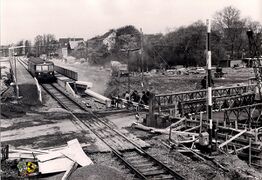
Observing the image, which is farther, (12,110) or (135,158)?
(12,110)

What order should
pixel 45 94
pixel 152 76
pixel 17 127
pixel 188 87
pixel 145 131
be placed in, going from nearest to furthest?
pixel 145 131
pixel 17 127
pixel 45 94
pixel 188 87
pixel 152 76

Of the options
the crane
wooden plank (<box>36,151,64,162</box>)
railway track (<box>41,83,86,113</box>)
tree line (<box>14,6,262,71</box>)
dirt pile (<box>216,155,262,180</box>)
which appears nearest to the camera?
dirt pile (<box>216,155,262,180</box>)

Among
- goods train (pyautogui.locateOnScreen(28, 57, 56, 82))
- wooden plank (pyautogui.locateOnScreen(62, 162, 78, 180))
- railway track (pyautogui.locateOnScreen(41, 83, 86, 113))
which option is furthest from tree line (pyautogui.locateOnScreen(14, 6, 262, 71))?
wooden plank (pyautogui.locateOnScreen(62, 162, 78, 180))

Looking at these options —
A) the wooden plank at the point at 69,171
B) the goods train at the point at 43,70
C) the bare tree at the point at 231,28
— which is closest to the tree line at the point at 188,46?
the bare tree at the point at 231,28

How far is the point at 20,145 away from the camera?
1577 cm

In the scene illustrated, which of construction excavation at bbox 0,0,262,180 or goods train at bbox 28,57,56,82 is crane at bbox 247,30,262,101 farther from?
goods train at bbox 28,57,56,82

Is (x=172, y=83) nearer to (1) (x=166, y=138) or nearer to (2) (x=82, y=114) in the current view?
(2) (x=82, y=114)

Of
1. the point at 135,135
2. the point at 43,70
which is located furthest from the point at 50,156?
the point at 43,70

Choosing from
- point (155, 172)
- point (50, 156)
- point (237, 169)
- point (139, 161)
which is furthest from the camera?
point (139, 161)

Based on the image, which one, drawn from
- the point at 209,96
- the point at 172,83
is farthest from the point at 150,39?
the point at 209,96

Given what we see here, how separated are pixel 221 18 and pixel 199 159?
243ft

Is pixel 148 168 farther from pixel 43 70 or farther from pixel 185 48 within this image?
pixel 185 48

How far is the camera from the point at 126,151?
1448 cm

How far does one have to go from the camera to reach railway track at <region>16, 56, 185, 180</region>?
11.7 meters
